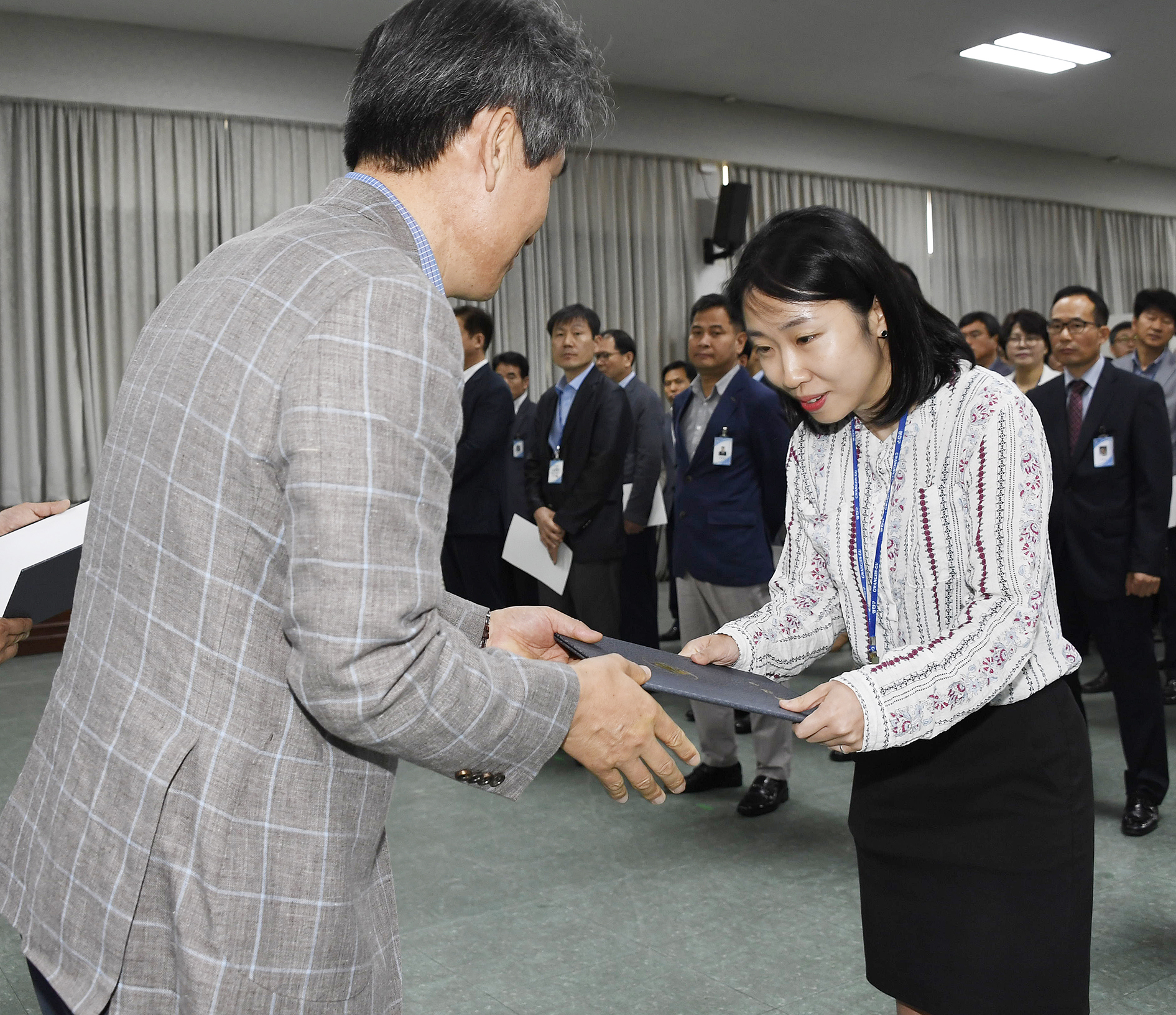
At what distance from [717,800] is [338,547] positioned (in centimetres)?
299

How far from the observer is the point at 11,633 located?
1573mm

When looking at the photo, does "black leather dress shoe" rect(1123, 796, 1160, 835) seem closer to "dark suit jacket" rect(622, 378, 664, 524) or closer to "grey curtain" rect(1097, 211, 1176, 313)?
"dark suit jacket" rect(622, 378, 664, 524)

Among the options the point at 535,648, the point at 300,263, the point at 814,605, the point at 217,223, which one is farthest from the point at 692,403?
the point at 217,223

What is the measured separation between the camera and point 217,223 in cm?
711

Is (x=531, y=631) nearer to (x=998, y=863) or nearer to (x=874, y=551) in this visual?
(x=874, y=551)

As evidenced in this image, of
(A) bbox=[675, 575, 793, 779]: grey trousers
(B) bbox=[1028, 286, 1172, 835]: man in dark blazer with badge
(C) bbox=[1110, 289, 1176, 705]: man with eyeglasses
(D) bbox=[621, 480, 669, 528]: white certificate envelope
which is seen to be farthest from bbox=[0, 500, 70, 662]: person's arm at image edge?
(C) bbox=[1110, 289, 1176, 705]: man with eyeglasses

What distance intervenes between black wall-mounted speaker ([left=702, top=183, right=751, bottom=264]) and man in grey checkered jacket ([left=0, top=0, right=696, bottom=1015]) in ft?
25.9

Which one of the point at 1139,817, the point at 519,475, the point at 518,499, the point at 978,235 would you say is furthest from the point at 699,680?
the point at 978,235

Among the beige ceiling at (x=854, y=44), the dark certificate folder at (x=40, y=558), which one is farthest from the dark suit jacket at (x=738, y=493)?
the beige ceiling at (x=854, y=44)

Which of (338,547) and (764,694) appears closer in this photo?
(338,547)

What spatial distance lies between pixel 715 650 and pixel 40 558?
832mm

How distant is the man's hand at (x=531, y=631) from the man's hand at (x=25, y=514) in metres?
0.59

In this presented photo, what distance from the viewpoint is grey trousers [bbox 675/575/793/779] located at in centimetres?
349

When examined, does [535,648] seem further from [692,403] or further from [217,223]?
[217,223]
